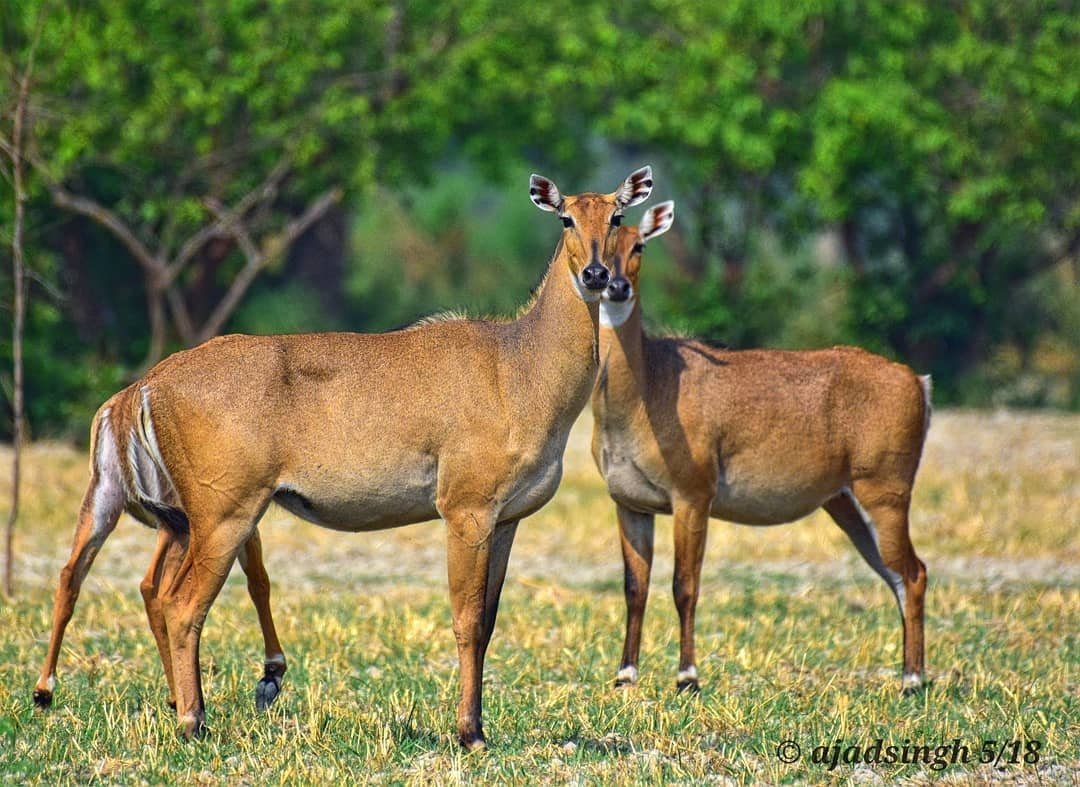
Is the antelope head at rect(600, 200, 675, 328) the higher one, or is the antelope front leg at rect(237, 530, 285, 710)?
the antelope head at rect(600, 200, 675, 328)

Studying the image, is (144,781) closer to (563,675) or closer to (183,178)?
(563,675)

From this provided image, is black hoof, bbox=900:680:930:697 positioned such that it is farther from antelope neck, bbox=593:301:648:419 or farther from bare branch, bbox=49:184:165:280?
bare branch, bbox=49:184:165:280

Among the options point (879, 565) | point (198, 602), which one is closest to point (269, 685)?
point (198, 602)

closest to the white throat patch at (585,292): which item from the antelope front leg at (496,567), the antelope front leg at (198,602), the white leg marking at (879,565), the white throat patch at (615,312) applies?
the antelope front leg at (496,567)

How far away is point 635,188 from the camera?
916 cm

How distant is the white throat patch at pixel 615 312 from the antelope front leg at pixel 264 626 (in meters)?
2.51

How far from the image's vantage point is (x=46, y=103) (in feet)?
64.2

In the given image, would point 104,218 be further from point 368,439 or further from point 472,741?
point 472,741

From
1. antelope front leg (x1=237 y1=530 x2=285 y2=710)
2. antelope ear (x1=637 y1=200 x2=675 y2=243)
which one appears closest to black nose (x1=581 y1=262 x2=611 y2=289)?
antelope ear (x1=637 y1=200 x2=675 y2=243)

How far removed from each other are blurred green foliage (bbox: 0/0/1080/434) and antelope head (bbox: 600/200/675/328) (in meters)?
10.5

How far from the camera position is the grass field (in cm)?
794

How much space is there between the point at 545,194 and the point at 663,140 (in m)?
15.7

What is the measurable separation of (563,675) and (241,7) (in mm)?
13062

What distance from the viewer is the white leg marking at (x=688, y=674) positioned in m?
9.87
